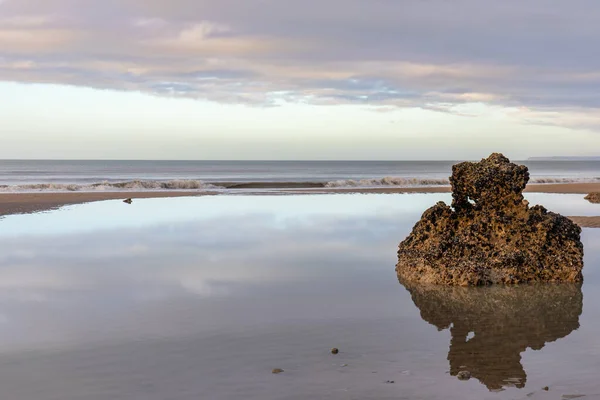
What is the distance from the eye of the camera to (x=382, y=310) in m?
9.22

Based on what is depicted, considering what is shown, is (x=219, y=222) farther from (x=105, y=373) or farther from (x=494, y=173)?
(x=105, y=373)

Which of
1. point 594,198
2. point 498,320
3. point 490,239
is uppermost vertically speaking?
point 490,239

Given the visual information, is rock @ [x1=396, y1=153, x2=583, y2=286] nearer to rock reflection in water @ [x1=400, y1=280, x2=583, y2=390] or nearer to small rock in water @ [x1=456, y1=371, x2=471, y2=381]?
rock reflection in water @ [x1=400, y1=280, x2=583, y2=390]

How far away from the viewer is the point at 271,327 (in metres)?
8.25

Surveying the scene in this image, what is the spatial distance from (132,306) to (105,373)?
2892 millimetres

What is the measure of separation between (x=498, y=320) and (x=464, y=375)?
96.0 inches

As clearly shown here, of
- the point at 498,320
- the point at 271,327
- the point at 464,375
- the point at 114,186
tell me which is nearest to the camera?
the point at 464,375

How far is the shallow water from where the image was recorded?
20.5 ft

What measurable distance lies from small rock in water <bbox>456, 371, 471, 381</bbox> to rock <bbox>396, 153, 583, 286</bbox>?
4561 mm

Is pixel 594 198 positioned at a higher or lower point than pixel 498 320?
higher

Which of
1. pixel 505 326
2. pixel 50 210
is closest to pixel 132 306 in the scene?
pixel 505 326

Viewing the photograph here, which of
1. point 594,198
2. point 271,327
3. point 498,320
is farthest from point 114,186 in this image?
point 498,320

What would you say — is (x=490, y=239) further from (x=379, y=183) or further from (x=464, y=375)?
(x=379, y=183)

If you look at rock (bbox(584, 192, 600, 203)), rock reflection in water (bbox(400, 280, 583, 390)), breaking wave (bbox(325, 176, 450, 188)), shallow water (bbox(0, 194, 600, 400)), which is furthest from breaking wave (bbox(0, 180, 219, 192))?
rock reflection in water (bbox(400, 280, 583, 390))
